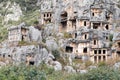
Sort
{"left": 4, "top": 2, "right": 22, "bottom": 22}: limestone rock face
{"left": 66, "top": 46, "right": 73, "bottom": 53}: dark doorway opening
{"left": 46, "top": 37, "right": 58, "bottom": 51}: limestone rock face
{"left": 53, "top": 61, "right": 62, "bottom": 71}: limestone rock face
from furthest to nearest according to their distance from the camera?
{"left": 4, "top": 2, "right": 22, "bottom": 22}: limestone rock face → {"left": 66, "top": 46, "right": 73, "bottom": 53}: dark doorway opening → {"left": 46, "top": 37, "right": 58, "bottom": 51}: limestone rock face → {"left": 53, "top": 61, "right": 62, "bottom": 71}: limestone rock face

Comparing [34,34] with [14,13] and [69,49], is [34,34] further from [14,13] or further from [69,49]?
[14,13]

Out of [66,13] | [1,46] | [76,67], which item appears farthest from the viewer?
[66,13]

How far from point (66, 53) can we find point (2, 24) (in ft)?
128

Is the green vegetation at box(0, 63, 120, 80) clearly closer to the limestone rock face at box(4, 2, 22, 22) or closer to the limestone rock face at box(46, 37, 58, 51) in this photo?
the limestone rock face at box(46, 37, 58, 51)

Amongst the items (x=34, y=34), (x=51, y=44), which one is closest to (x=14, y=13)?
(x=34, y=34)

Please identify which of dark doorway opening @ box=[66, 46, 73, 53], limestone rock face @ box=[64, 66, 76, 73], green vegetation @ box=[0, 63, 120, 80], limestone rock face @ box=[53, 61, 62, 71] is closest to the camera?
green vegetation @ box=[0, 63, 120, 80]

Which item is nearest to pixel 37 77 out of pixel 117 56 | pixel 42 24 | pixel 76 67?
pixel 76 67

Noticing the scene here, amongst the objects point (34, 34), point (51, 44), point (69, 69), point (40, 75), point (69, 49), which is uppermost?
point (34, 34)

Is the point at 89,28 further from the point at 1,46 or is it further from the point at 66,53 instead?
the point at 1,46

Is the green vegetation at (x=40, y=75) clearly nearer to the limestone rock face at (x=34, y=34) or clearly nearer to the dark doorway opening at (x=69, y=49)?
the dark doorway opening at (x=69, y=49)

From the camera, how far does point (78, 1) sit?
3332 inches

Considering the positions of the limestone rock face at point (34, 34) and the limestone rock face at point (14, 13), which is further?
the limestone rock face at point (14, 13)

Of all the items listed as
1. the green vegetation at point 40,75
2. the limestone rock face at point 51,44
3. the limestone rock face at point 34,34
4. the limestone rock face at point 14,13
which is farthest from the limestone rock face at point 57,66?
the limestone rock face at point 14,13

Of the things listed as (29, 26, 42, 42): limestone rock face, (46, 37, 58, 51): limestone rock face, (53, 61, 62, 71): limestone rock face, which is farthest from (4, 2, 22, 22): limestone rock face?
(53, 61, 62, 71): limestone rock face
